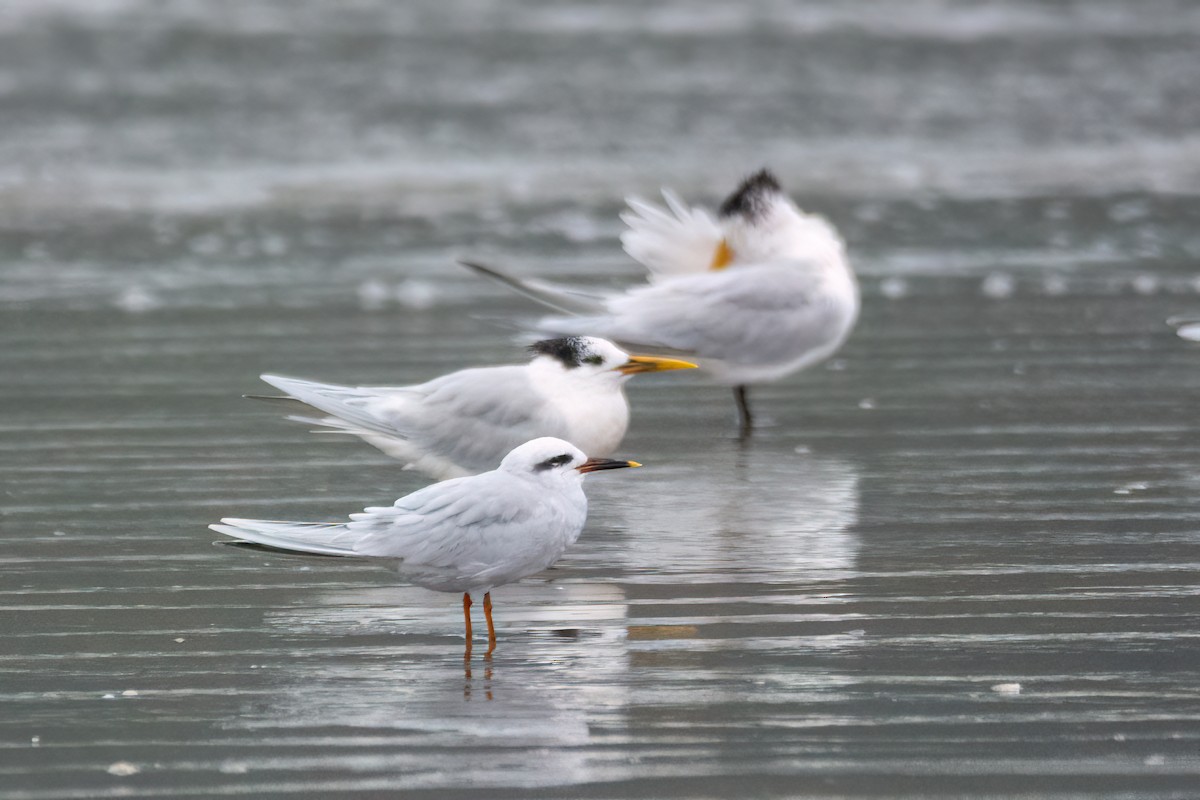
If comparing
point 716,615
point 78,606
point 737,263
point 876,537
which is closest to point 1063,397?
point 737,263

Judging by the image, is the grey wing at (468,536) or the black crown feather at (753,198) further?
the black crown feather at (753,198)

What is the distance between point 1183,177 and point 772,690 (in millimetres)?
9499

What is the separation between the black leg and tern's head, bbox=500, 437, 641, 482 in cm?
233

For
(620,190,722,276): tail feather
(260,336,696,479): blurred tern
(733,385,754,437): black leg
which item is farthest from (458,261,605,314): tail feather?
(260,336,696,479): blurred tern

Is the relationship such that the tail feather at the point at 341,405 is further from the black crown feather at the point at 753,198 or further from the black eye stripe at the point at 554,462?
the black crown feather at the point at 753,198

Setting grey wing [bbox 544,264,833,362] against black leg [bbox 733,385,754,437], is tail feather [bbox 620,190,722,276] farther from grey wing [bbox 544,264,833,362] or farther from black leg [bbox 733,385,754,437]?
black leg [bbox 733,385,754,437]

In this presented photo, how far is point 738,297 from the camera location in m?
6.35

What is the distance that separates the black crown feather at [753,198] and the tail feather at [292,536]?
3.20m

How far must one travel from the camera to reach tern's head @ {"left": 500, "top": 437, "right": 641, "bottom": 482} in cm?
384

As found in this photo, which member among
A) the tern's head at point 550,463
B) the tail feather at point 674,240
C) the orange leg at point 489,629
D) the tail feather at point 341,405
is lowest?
the orange leg at point 489,629

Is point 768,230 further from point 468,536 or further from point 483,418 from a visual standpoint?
point 468,536

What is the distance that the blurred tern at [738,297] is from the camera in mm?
6234

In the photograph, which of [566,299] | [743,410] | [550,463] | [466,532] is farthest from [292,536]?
[743,410]

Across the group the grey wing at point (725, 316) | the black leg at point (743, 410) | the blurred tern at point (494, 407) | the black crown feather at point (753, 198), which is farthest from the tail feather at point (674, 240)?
the blurred tern at point (494, 407)
